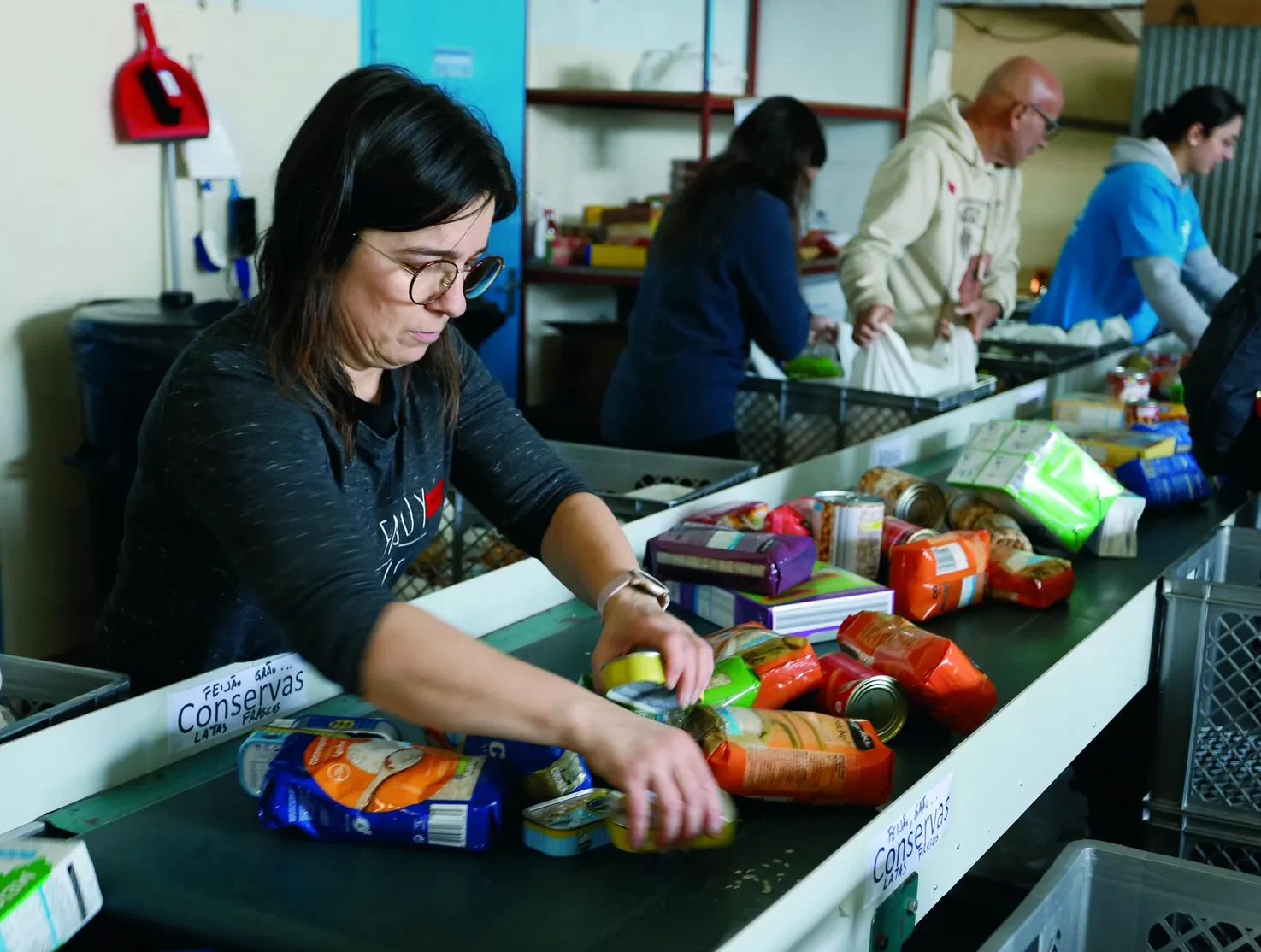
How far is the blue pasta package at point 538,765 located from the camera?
114 centimetres

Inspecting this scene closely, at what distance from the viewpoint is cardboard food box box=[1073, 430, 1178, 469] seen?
2.41m

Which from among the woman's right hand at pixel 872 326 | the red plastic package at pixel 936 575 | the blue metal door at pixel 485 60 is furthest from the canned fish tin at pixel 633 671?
the blue metal door at pixel 485 60

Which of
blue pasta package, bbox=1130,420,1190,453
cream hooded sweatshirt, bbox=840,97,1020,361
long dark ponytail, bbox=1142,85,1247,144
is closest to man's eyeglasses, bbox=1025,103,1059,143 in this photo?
cream hooded sweatshirt, bbox=840,97,1020,361

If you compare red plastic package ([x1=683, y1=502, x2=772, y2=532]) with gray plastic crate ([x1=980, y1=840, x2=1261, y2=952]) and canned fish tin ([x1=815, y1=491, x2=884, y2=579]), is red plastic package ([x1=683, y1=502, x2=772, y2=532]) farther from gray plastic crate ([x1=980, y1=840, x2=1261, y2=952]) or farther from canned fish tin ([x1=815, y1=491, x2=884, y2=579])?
gray plastic crate ([x1=980, y1=840, x2=1261, y2=952])

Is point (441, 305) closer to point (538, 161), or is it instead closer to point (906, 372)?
Answer: point (906, 372)

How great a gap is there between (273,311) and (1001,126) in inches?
117

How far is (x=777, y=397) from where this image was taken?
3.29 meters

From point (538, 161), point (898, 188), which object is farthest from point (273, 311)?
point (538, 161)

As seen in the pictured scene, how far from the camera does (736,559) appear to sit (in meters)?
1.64

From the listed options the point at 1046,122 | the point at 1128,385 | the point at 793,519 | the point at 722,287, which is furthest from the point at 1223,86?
A: the point at 793,519

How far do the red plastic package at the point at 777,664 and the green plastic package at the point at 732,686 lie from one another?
12mm

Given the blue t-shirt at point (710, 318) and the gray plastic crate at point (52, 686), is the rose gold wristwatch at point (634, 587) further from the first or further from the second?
the blue t-shirt at point (710, 318)

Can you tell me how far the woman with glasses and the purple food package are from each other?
0.59 feet

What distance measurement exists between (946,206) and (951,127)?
22cm
